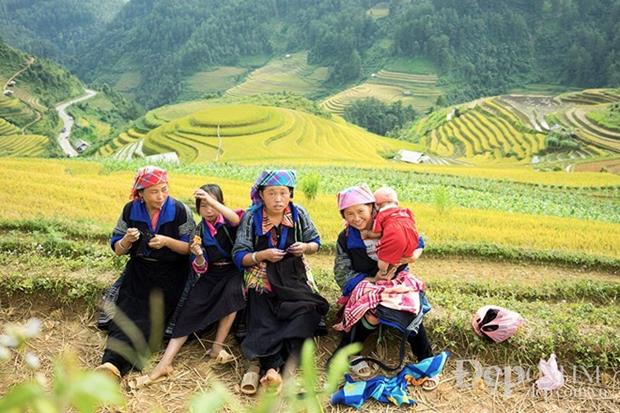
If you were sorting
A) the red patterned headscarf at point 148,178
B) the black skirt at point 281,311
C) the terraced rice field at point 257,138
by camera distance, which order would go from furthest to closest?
the terraced rice field at point 257,138
the red patterned headscarf at point 148,178
the black skirt at point 281,311

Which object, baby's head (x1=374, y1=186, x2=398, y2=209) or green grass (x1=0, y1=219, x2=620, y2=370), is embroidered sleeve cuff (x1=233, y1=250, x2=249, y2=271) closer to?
green grass (x1=0, y1=219, x2=620, y2=370)

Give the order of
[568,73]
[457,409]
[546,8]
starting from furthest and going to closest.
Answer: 1. [546,8]
2. [568,73]
3. [457,409]

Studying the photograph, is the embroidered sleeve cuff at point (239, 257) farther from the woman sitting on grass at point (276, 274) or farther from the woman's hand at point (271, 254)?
the woman's hand at point (271, 254)

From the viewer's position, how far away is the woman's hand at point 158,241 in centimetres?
366

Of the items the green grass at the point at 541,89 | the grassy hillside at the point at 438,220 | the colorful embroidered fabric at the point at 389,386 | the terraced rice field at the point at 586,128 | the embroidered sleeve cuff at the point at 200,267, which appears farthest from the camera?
the green grass at the point at 541,89

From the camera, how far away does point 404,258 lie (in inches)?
138

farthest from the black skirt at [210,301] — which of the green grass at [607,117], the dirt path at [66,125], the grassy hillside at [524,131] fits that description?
the dirt path at [66,125]

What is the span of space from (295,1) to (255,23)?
1320 cm

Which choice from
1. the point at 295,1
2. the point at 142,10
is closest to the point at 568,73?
→ the point at 295,1

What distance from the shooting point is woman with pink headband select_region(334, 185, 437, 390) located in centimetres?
347

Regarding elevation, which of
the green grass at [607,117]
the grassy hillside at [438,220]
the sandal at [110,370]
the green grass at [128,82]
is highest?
the sandal at [110,370]

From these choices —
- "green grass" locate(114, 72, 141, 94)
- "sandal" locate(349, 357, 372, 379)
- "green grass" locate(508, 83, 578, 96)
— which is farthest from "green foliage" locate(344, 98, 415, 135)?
"green grass" locate(114, 72, 141, 94)

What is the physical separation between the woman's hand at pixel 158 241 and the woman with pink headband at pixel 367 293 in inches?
53.6

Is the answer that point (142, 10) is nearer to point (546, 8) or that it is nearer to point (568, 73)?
point (546, 8)
